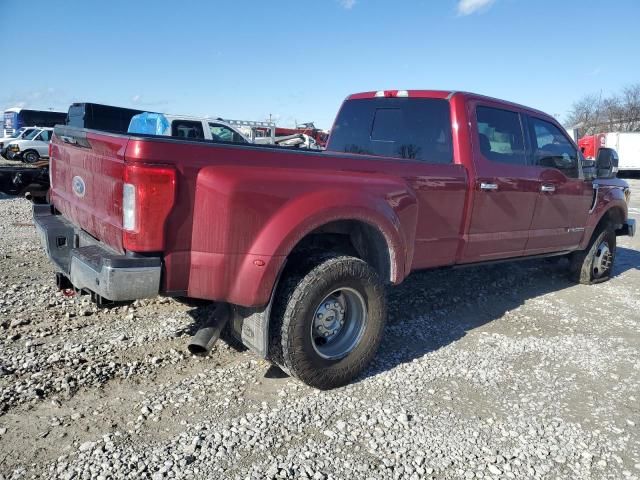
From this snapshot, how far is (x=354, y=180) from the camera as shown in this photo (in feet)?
10.6

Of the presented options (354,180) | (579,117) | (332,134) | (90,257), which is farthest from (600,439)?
(579,117)

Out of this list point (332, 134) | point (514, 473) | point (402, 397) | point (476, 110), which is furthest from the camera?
point (332, 134)

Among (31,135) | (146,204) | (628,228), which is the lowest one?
(31,135)

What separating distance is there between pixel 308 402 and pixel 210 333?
0.74 meters

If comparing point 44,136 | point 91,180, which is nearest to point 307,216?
point 91,180

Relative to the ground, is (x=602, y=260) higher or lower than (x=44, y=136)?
lower

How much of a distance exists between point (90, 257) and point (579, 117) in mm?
64346

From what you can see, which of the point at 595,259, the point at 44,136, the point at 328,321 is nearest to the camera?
the point at 328,321

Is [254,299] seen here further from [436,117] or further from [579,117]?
[579,117]

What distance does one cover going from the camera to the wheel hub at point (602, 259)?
635 cm

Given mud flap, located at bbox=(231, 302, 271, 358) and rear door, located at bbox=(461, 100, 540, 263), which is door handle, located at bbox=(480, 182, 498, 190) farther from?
mud flap, located at bbox=(231, 302, 271, 358)

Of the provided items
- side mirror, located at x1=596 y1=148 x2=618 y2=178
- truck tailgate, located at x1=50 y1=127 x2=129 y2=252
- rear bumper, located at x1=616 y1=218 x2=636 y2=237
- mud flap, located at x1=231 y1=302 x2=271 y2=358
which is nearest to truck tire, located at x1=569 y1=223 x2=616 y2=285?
rear bumper, located at x1=616 y1=218 x2=636 y2=237

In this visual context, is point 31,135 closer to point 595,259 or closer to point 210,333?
point 595,259

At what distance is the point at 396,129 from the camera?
4.68 metres
